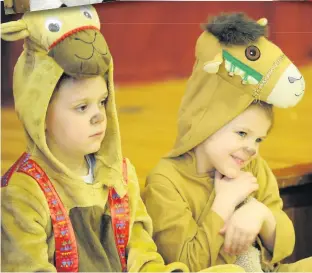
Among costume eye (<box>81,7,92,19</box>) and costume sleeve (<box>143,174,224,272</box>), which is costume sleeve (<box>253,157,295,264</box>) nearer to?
costume sleeve (<box>143,174,224,272</box>)

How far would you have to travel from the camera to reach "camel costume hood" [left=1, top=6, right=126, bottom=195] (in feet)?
3.72

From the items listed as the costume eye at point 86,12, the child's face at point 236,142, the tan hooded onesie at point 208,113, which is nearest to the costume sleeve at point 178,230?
the tan hooded onesie at point 208,113

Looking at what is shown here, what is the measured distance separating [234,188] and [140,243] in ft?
0.77

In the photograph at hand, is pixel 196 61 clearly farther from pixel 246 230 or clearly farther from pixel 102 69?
pixel 246 230

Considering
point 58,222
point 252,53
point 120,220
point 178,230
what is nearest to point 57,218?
point 58,222

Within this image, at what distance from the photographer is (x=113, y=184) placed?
125 cm

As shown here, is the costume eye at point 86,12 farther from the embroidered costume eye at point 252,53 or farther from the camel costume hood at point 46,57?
the embroidered costume eye at point 252,53

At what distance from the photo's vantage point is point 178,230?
133cm

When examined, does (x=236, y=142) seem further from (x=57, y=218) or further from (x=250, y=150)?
Answer: (x=57, y=218)

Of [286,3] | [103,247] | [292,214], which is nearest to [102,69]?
[103,247]

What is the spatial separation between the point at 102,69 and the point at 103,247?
12.9 inches

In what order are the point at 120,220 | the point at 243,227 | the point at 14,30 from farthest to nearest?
the point at 243,227 < the point at 120,220 < the point at 14,30

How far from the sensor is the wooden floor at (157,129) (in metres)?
1.20

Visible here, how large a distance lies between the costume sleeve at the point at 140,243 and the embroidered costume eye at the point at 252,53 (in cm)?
31
